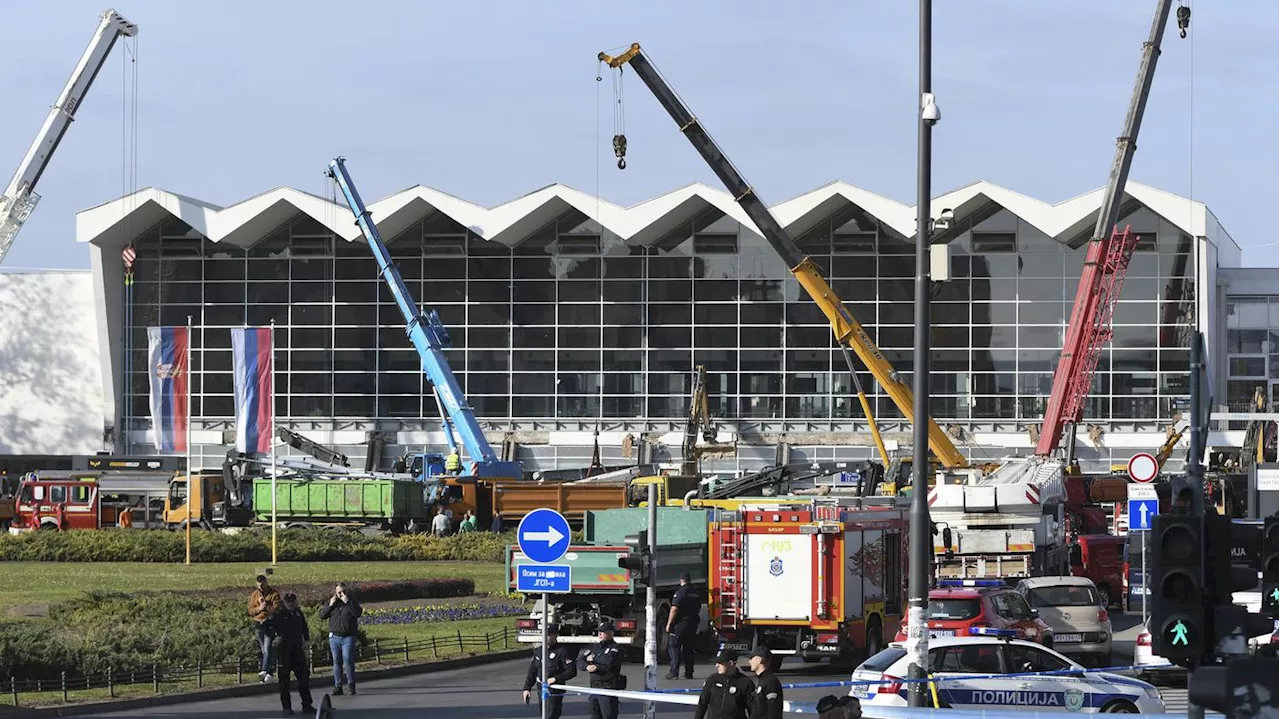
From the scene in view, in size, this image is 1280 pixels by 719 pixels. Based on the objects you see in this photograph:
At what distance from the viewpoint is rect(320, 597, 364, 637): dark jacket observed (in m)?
23.1

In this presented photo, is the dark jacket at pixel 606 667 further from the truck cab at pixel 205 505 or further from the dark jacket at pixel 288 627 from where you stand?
the truck cab at pixel 205 505

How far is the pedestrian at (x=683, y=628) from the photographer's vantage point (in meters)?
24.6

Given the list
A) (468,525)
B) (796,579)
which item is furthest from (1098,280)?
(796,579)

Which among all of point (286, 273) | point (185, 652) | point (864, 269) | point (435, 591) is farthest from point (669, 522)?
point (286, 273)

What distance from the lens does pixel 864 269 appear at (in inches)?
2972

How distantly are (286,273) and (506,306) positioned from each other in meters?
9.22

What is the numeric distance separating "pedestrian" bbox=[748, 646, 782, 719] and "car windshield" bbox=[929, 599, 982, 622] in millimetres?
8541

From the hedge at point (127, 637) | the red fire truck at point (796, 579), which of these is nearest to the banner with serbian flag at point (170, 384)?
the hedge at point (127, 637)

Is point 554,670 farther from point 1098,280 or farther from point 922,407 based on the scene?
point 1098,280

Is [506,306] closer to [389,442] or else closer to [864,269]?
[389,442]

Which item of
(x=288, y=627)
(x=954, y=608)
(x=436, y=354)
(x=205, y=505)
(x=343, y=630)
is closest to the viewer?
(x=288, y=627)

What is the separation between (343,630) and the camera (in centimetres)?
2319

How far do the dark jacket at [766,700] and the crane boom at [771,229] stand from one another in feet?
127

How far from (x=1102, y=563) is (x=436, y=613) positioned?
44.5 feet
